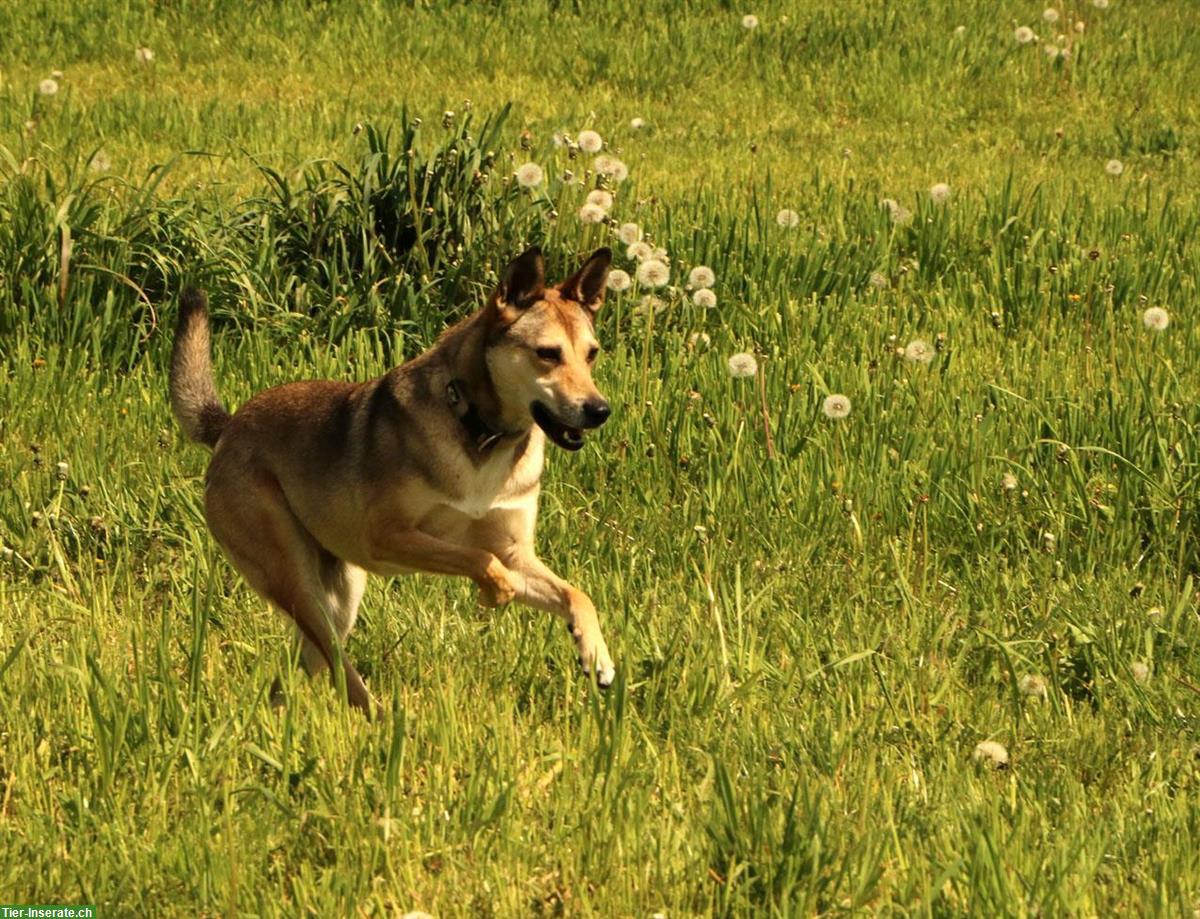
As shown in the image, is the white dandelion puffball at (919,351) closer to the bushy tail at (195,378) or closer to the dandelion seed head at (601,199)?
the dandelion seed head at (601,199)

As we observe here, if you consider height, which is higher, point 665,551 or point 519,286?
point 519,286

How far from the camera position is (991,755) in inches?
167

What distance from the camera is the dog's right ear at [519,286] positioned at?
5004 mm

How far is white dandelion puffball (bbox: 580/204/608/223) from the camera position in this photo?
293 inches

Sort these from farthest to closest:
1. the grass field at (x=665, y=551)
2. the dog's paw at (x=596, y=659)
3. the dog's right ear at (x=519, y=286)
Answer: the dog's right ear at (x=519, y=286) < the dog's paw at (x=596, y=659) < the grass field at (x=665, y=551)

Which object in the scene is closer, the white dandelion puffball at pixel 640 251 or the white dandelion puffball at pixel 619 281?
the white dandelion puffball at pixel 619 281

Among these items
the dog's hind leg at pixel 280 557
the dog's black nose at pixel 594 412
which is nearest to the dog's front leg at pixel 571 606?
the dog's black nose at pixel 594 412

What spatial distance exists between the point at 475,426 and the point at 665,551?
1.05m

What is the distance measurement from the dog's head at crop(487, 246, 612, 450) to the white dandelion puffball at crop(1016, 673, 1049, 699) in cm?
136

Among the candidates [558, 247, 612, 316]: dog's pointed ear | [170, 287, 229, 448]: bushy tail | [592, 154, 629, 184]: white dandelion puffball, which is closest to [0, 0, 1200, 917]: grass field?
[592, 154, 629, 184]: white dandelion puffball

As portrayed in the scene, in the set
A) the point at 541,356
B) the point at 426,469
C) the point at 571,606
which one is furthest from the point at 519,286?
the point at 571,606

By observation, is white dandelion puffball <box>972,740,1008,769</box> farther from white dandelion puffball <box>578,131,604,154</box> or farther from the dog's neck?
white dandelion puffball <box>578,131,604,154</box>

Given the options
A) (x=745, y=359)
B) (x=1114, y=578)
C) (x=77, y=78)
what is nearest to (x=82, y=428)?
(x=745, y=359)

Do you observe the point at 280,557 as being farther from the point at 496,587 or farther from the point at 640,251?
the point at 640,251
